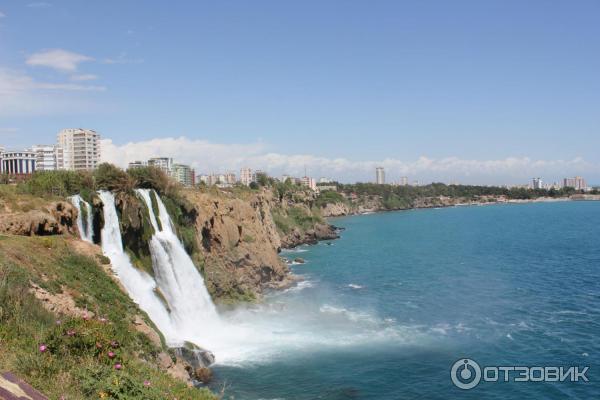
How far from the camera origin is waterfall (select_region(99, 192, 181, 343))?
3042cm

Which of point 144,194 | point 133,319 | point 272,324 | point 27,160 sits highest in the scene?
point 27,160

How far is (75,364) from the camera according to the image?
11.4m

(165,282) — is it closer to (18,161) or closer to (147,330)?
(147,330)

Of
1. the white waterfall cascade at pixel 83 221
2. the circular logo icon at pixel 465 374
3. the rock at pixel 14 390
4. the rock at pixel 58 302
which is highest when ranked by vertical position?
the white waterfall cascade at pixel 83 221

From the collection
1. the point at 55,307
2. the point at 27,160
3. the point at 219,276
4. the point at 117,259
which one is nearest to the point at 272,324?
the point at 219,276

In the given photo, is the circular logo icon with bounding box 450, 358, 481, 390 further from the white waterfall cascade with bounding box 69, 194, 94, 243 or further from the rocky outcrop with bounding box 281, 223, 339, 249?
the rocky outcrop with bounding box 281, 223, 339, 249

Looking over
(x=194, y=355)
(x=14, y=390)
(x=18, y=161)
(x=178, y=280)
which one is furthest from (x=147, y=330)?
(x=18, y=161)

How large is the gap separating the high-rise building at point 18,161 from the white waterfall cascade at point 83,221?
326 feet

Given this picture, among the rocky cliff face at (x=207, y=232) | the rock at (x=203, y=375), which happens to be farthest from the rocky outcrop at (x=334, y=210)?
the rock at (x=203, y=375)

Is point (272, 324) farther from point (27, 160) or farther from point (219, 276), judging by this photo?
point (27, 160)

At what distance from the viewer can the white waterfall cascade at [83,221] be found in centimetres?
3170

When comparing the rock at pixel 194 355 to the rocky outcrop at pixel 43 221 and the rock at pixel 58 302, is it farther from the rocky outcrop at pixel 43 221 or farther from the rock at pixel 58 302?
the rocky outcrop at pixel 43 221

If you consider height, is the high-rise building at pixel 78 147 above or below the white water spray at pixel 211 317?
above

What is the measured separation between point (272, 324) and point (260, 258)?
17.3m
